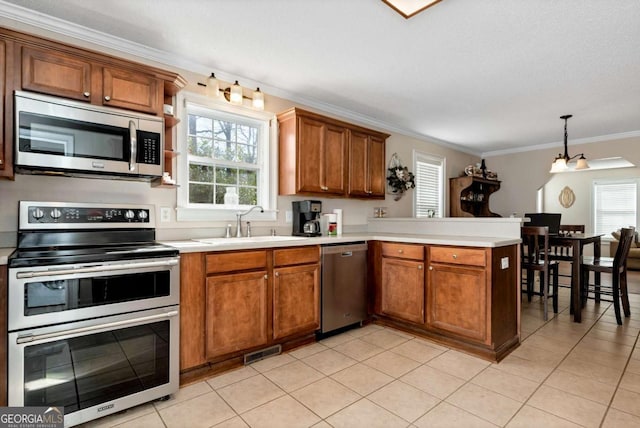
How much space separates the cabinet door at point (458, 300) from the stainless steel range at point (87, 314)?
6.96ft

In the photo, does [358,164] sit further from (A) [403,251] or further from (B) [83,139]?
(B) [83,139]

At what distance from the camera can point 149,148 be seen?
2312 millimetres

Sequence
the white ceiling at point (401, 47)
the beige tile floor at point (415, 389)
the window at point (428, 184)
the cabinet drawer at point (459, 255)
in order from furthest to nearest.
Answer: the window at point (428, 184), the cabinet drawer at point (459, 255), the white ceiling at point (401, 47), the beige tile floor at point (415, 389)

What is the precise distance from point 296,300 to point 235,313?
1.83 feet

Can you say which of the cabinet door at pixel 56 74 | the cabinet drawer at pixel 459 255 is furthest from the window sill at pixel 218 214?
the cabinet drawer at pixel 459 255

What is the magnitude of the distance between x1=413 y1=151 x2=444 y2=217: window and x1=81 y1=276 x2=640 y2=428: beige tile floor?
2726 mm

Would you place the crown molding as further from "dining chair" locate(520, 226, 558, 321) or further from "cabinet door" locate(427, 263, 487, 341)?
"cabinet door" locate(427, 263, 487, 341)

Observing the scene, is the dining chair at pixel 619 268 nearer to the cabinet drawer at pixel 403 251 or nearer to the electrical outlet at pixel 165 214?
the cabinet drawer at pixel 403 251

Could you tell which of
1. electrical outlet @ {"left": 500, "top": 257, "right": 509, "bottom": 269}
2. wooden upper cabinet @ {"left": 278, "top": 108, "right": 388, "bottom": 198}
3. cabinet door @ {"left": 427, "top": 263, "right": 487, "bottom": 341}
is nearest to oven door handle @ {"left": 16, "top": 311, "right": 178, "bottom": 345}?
wooden upper cabinet @ {"left": 278, "top": 108, "right": 388, "bottom": 198}

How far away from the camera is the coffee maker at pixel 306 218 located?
337 cm

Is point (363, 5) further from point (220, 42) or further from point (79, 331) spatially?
point (79, 331)

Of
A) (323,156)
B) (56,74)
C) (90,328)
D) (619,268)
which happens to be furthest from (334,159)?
(619,268)

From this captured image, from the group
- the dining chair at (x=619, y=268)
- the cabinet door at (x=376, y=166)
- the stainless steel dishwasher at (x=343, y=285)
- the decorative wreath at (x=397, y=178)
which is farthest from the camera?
the decorative wreath at (x=397, y=178)

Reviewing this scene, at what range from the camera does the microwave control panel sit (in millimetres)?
2275
